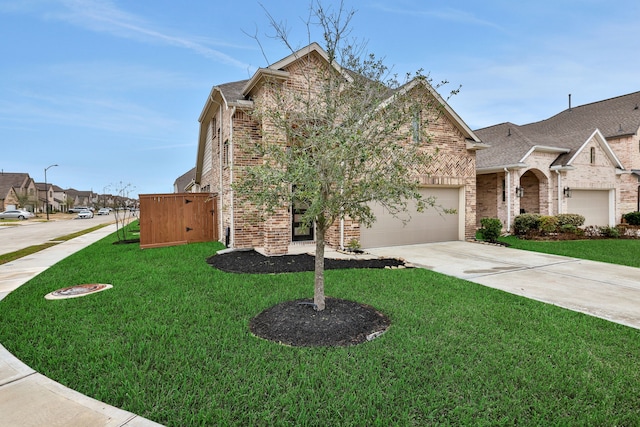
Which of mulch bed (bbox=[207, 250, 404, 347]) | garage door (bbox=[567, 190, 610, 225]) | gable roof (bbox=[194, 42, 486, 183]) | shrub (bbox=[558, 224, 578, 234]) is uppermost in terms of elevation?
gable roof (bbox=[194, 42, 486, 183])

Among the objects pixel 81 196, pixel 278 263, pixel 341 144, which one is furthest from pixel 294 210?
pixel 81 196

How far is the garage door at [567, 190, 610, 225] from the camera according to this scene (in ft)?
52.0

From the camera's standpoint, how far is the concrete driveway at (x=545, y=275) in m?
5.08

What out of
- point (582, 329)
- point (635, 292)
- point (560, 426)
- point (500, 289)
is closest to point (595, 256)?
point (635, 292)

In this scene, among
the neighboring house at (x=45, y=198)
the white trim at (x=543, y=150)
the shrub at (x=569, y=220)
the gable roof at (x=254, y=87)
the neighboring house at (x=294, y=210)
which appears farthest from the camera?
the neighboring house at (x=45, y=198)

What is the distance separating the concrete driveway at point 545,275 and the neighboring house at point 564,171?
18.0 ft

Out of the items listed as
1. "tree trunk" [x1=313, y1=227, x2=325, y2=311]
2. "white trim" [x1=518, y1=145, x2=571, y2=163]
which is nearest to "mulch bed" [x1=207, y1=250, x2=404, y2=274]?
"tree trunk" [x1=313, y1=227, x2=325, y2=311]

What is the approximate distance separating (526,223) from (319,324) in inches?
512

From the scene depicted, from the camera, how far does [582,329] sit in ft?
13.2

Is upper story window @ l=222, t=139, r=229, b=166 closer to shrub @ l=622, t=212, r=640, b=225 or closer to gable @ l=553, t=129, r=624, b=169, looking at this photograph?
gable @ l=553, t=129, r=624, b=169

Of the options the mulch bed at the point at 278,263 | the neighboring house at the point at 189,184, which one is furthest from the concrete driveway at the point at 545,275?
the neighboring house at the point at 189,184

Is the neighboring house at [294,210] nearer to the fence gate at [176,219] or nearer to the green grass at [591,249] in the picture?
the fence gate at [176,219]

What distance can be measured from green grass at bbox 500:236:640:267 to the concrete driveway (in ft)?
2.63

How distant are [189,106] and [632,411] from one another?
57.0 ft
